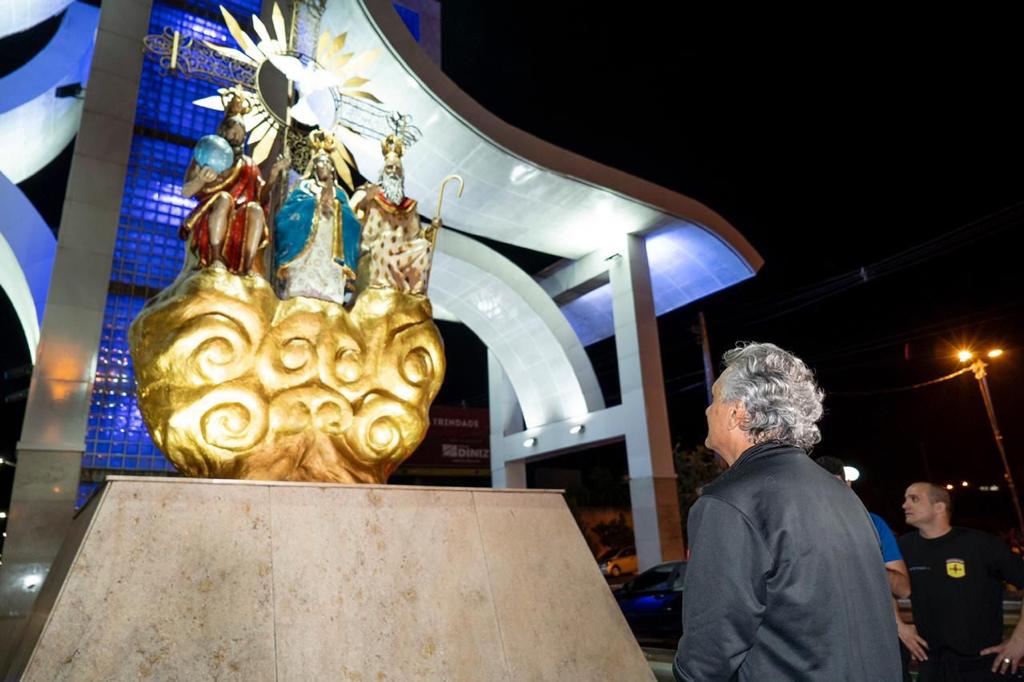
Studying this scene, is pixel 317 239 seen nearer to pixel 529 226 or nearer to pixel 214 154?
pixel 214 154

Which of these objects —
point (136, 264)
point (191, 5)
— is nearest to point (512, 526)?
point (136, 264)

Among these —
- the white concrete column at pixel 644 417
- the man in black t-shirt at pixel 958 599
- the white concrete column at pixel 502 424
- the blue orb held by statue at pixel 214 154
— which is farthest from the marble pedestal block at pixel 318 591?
the white concrete column at pixel 502 424

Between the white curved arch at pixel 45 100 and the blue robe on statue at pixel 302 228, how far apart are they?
8469 millimetres

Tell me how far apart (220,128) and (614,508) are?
22.2m

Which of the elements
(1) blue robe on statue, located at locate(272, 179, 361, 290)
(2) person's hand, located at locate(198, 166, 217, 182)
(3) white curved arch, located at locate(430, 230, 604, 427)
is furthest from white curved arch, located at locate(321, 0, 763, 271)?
(2) person's hand, located at locate(198, 166, 217, 182)

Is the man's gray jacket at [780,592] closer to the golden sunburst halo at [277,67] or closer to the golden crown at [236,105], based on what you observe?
the golden crown at [236,105]

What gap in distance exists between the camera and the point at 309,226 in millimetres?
5652

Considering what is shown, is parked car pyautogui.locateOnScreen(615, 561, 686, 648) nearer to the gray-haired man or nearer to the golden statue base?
the golden statue base

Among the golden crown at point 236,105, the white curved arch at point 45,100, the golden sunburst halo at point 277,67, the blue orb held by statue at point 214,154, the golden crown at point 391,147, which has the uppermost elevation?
the white curved arch at point 45,100

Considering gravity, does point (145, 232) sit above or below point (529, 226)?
below

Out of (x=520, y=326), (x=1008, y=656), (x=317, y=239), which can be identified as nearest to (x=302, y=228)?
(x=317, y=239)

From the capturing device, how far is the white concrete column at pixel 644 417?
1352 centimetres

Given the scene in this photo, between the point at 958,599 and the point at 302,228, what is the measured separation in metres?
5.22

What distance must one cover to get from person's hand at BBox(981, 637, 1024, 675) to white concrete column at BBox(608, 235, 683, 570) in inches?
413
